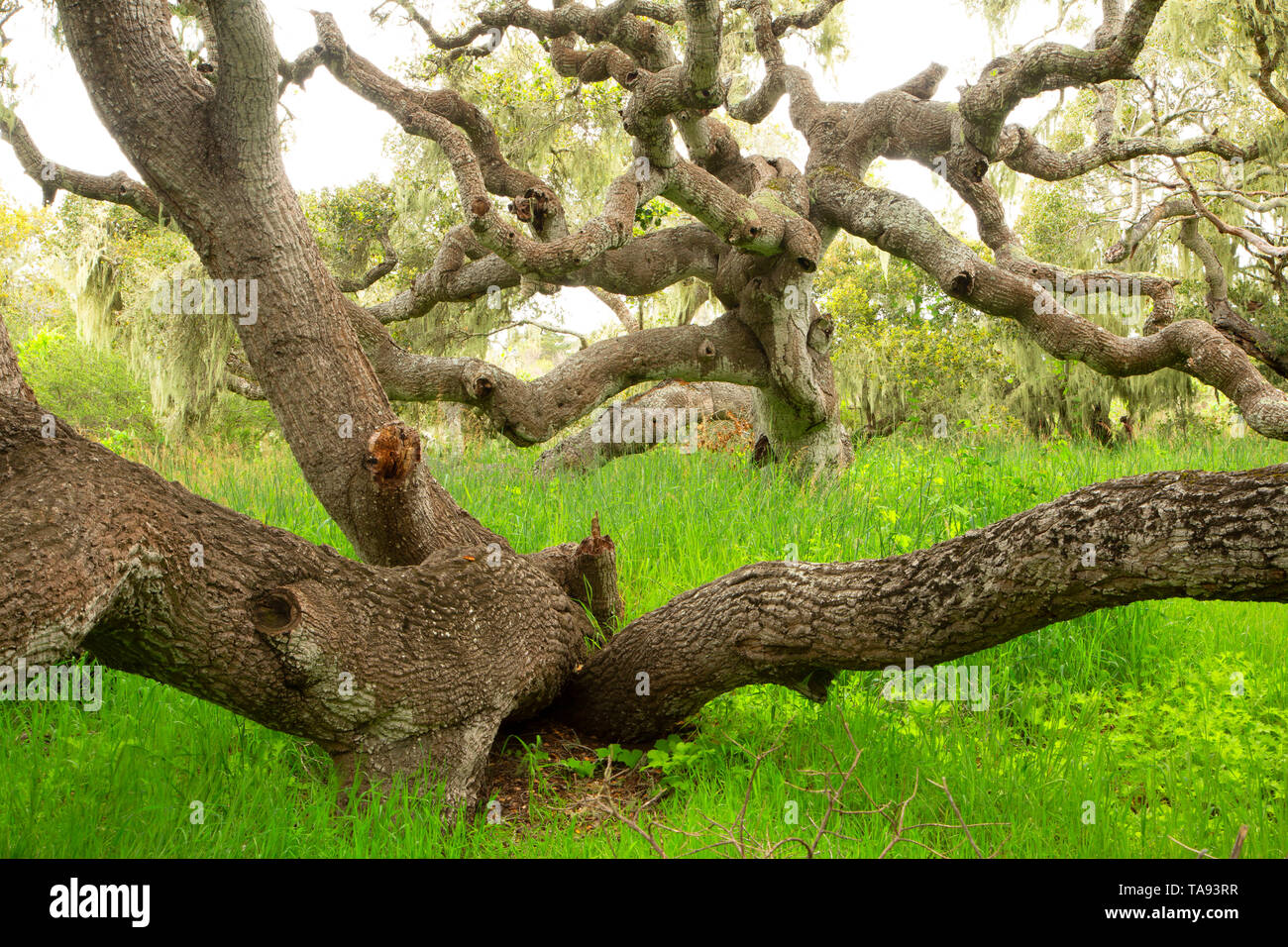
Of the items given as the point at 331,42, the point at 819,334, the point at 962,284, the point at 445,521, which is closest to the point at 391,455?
the point at 445,521

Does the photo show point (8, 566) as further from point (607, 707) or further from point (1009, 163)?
point (1009, 163)

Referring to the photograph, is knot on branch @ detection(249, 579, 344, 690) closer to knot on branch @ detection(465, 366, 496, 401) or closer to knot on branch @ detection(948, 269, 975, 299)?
knot on branch @ detection(465, 366, 496, 401)

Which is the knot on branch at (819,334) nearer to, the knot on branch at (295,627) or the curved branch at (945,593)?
the curved branch at (945,593)

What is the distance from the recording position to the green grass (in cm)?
306

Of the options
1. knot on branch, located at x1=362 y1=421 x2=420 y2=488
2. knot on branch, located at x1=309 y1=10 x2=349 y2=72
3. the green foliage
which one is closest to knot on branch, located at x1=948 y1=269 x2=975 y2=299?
knot on branch, located at x1=362 y1=421 x2=420 y2=488

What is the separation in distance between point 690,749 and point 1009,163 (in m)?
6.91

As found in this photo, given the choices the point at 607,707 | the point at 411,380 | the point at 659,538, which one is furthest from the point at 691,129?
the point at 607,707

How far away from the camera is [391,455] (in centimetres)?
373

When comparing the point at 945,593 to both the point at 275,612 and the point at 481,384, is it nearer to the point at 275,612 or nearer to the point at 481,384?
the point at 275,612

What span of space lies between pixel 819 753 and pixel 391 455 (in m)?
2.33

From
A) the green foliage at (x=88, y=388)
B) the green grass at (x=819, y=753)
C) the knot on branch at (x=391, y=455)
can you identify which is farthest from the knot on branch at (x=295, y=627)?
the green foliage at (x=88, y=388)

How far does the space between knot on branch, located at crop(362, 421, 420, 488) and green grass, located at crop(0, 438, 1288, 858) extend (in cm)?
125

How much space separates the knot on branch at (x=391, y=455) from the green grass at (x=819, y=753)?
1255 millimetres
